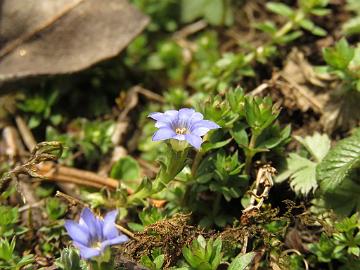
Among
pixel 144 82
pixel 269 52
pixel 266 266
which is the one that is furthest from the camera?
pixel 144 82

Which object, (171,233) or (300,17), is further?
(300,17)

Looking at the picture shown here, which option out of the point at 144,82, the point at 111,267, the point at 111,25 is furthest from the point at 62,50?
the point at 111,267

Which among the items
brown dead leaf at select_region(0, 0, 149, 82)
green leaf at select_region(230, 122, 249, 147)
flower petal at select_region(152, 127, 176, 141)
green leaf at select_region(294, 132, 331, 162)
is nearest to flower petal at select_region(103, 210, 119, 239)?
flower petal at select_region(152, 127, 176, 141)

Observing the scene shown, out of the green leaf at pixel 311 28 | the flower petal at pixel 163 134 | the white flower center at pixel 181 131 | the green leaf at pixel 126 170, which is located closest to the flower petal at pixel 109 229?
the flower petal at pixel 163 134

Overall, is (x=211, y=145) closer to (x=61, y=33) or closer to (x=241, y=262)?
(x=241, y=262)

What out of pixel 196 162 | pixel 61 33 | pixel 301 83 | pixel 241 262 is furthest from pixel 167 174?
pixel 61 33

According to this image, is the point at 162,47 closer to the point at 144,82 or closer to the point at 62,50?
the point at 144,82

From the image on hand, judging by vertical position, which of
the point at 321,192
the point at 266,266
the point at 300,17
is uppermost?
the point at 300,17

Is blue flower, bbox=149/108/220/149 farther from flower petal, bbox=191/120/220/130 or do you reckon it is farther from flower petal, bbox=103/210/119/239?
flower petal, bbox=103/210/119/239
